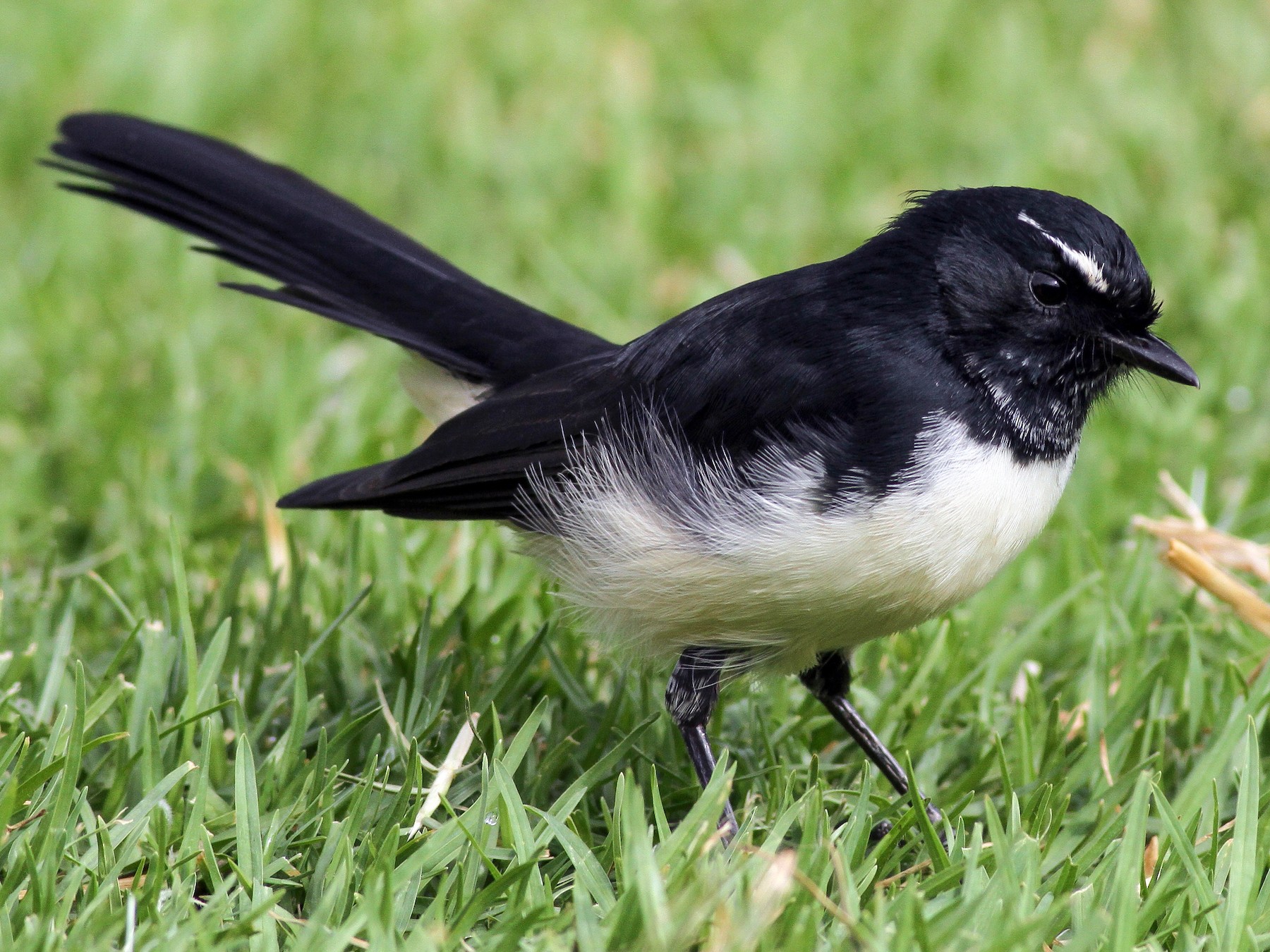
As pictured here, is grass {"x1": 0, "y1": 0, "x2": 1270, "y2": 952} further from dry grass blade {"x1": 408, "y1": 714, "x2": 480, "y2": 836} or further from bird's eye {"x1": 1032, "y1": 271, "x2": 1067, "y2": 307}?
bird's eye {"x1": 1032, "y1": 271, "x2": 1067, "y2": 307}

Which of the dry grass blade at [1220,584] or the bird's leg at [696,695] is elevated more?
the dry grass blade at [1220,584]

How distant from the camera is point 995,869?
3.04 metres

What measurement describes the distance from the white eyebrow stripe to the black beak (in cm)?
12

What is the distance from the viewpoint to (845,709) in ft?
12.3

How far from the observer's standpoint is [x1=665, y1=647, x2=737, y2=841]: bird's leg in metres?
3.49

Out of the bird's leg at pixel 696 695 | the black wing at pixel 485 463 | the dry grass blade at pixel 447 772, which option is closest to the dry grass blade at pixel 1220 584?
the bird's leg at pixel 696 695

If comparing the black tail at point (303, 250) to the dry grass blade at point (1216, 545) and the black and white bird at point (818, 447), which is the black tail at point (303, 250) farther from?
the dry grass blade at point (1216, 545)

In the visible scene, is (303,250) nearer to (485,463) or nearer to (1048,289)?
(485,463)

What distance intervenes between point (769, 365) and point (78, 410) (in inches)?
112

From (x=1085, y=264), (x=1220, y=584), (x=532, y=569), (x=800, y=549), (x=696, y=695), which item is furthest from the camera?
(x=532, y=569)

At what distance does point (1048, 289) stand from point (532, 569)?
1.79 metres

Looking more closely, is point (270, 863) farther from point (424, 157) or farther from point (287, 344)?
point (424, 157)

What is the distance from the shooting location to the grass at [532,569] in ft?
9.48

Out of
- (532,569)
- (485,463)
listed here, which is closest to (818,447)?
(485,463)
